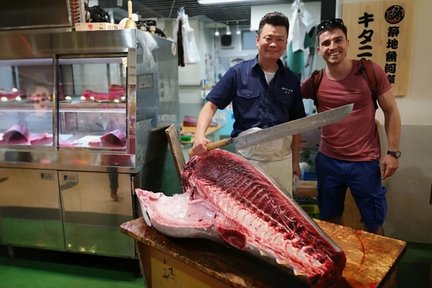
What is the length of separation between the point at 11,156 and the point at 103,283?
1.35 m

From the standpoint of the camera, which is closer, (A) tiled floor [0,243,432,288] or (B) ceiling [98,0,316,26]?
(A) tiled floor [0,243,432,288]

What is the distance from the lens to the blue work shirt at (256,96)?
2197 mm

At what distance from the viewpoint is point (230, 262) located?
4.48ft

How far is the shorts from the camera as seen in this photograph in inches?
90.0

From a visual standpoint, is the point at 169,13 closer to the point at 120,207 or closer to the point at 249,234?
the point at 120,207

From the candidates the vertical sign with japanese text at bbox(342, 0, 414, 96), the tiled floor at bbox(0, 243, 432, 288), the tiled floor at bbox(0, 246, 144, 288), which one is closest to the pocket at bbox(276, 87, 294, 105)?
the vertical sign with japanese text at bbox(342, 0, 414, 96)

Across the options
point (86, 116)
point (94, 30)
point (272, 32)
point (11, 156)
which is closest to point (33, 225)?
point (11, 156)

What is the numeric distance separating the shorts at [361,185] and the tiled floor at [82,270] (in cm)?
76

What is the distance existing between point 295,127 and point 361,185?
3.18 feet

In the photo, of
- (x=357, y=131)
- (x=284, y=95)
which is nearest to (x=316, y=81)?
(x=284, y=95)

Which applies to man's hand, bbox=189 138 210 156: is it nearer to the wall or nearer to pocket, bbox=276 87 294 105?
pocket, bbox=276 87 294 105

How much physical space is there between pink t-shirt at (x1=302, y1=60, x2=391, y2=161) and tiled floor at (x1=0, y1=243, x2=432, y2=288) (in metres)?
1.19

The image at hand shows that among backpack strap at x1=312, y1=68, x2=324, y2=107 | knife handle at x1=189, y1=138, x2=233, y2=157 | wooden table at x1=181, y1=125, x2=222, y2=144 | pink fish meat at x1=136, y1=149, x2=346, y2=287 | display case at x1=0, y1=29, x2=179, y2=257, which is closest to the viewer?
pink fish meat at x1=136, y1=149, x2=346, y2=287

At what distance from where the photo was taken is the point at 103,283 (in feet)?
8.94
